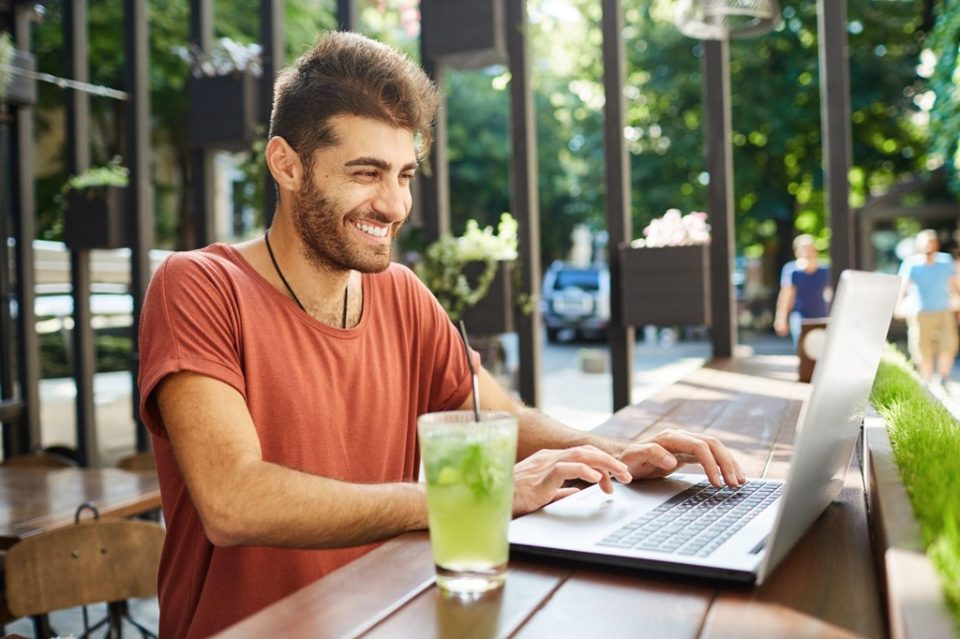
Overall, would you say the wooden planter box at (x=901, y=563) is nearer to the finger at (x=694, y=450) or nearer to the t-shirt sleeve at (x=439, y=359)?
the finger at (x=694, y=450)

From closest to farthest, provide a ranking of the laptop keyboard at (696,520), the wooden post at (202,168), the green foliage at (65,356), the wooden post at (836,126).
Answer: the laptop keyboard at (696,520), the wooden post at (836,126), the wooden post at (202,168), the green foliage at (65,356)

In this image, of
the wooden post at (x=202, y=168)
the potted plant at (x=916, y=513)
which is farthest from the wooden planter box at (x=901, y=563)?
the wooden post at (x=202, y=168)

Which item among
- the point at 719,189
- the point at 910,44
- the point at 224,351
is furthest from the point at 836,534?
the point at 910,44

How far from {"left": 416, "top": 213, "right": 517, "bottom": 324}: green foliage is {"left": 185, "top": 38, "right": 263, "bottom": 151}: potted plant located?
1.18 metres

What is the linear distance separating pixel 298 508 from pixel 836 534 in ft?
2.08

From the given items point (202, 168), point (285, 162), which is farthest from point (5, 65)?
point (285, 162)

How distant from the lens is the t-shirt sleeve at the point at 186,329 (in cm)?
124

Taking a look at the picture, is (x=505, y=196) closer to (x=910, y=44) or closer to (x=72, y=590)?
(x=910, y=44)

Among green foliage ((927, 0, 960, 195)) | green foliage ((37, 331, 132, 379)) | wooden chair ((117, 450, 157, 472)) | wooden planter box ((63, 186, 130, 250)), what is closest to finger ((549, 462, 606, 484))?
wooden chair ((117, 450, 157, 472))

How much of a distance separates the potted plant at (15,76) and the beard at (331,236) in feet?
12.7

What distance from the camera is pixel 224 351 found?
4.33 feet

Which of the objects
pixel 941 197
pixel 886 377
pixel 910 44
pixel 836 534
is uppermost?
pixel 910 44

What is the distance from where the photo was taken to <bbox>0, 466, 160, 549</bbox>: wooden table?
2494 mm

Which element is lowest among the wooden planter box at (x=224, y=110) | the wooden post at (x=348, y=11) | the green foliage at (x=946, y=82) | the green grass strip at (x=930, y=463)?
the green grass strip at (x=930, y=463)
